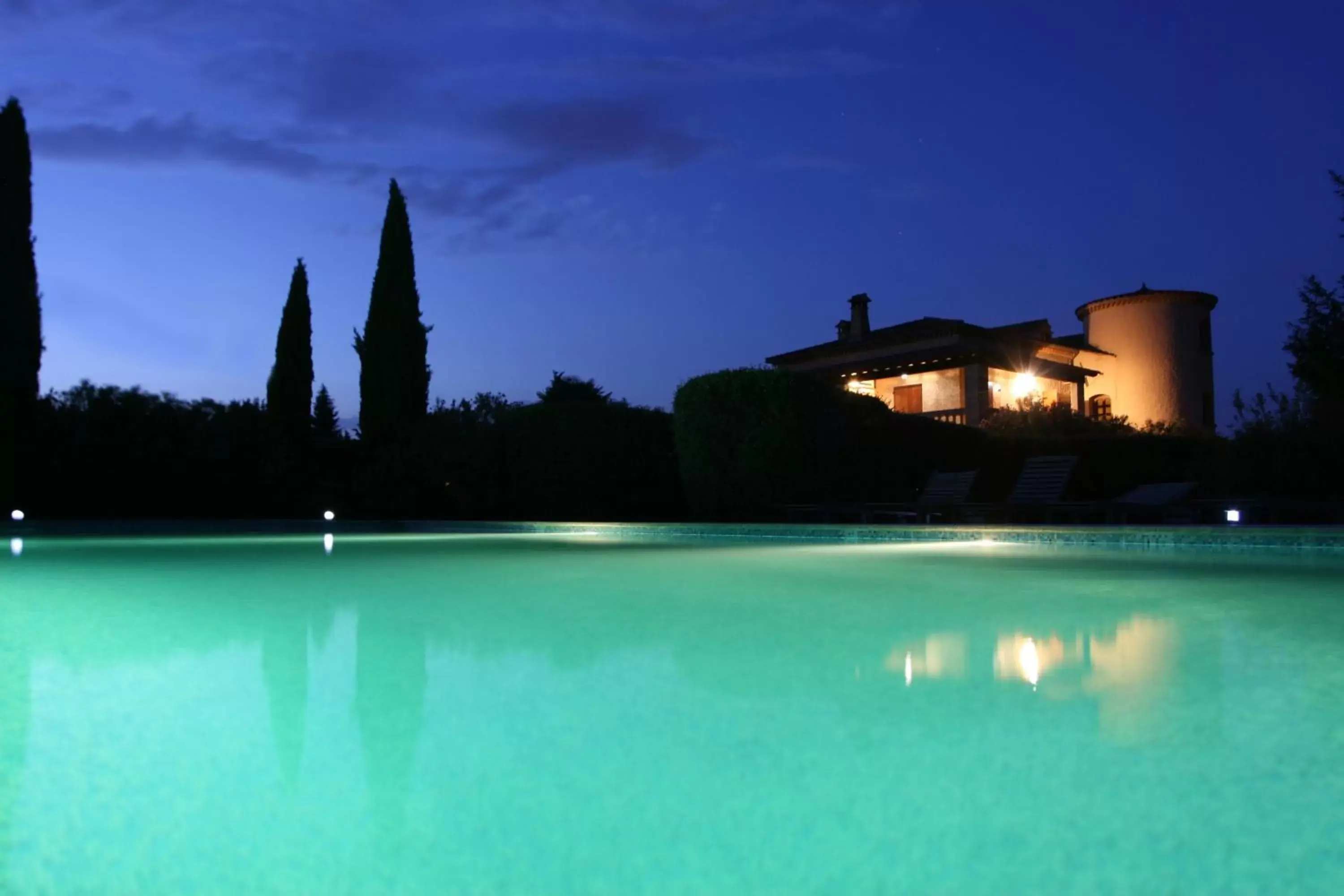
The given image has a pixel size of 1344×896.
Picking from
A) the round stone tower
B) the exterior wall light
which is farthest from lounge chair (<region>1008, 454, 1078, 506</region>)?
the round stone tower

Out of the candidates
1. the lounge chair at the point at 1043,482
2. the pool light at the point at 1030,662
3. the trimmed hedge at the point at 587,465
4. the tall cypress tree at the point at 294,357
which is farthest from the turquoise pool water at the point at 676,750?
the tall cypress tree at the point at 294,357

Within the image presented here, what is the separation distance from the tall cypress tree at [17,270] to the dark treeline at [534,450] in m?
0.03

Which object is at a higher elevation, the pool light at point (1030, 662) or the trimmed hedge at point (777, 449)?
the trimmed hedge at point (777, 449)

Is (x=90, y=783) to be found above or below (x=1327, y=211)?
below

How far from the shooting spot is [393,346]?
807 inches

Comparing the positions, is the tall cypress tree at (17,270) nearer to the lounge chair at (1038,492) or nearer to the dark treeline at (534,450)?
the dark treeline at (534,450)

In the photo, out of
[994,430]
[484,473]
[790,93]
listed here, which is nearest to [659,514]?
[484,473]

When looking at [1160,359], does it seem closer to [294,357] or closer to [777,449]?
[777,449]

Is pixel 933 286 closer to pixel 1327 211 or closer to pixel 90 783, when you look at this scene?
pixel 1327 211

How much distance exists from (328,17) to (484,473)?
822cm

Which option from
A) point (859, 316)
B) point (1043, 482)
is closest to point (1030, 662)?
point (1043, 482)

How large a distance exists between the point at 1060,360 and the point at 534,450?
59.7 feet

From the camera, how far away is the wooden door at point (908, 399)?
2627 cm

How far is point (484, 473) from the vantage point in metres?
17.1
